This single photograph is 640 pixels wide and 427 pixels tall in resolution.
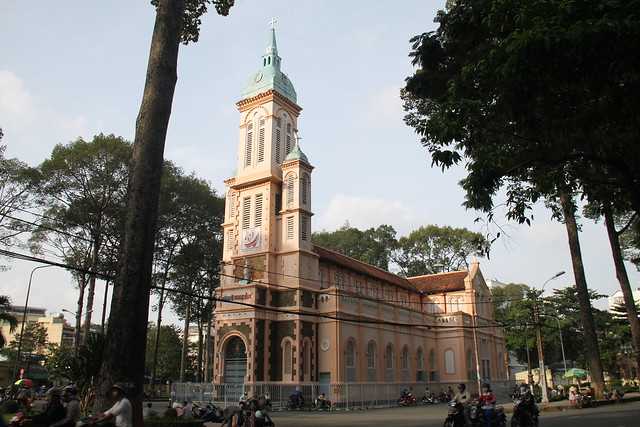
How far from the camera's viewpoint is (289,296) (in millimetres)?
32812

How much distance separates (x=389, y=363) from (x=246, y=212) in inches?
586

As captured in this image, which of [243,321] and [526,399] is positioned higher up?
[243,321]

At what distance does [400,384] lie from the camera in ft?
116

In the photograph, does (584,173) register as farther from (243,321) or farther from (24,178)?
(24,178)

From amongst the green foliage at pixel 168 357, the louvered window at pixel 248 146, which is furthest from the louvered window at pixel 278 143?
the green foliage at pixel 168 357

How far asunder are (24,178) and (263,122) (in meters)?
15.4

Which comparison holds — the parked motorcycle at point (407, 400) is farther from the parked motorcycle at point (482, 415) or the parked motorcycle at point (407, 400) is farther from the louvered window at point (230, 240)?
the parked motorcycle at point (482, 415)

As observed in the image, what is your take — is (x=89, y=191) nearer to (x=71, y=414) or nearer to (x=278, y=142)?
(x=278, y=142)

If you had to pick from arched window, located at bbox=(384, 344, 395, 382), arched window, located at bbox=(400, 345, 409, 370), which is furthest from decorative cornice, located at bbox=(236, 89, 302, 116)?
arched window, located at bbox=(400, 345, 409, 370)

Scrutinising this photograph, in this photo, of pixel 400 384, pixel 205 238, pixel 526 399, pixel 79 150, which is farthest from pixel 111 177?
pixel 526 399

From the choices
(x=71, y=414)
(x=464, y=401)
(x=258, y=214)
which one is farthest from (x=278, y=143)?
(x=71, y=414)

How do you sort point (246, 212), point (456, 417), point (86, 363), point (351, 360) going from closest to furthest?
point (456, 417) < point (86, 363) < point (351, 360) < point (246, 212)

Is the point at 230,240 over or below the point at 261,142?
below

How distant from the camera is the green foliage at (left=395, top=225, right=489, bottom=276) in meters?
61.4
